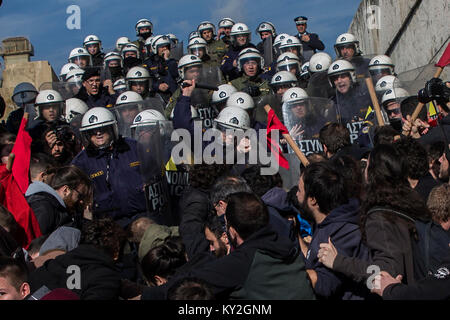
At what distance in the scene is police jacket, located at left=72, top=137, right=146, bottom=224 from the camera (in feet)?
22.9

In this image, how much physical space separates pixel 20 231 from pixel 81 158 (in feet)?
8.12

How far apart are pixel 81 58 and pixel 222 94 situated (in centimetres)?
534

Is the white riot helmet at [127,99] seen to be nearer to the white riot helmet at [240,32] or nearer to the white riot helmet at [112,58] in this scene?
the white riot helmet at [112,58]

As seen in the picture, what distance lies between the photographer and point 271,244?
3879 mm

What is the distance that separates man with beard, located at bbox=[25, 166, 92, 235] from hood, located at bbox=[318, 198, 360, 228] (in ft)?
6.52

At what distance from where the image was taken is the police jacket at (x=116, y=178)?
275 inches

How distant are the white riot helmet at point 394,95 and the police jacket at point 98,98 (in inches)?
171

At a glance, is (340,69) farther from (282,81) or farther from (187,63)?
(187,63)

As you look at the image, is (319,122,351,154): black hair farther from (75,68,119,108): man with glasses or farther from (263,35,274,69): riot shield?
(263,35,274,69): riot shield

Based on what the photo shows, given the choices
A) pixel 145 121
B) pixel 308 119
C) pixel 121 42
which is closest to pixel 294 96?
pixel 308 119

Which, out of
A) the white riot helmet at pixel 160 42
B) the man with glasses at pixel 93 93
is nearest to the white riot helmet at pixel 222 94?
the man with glasses at pixel 93 93
